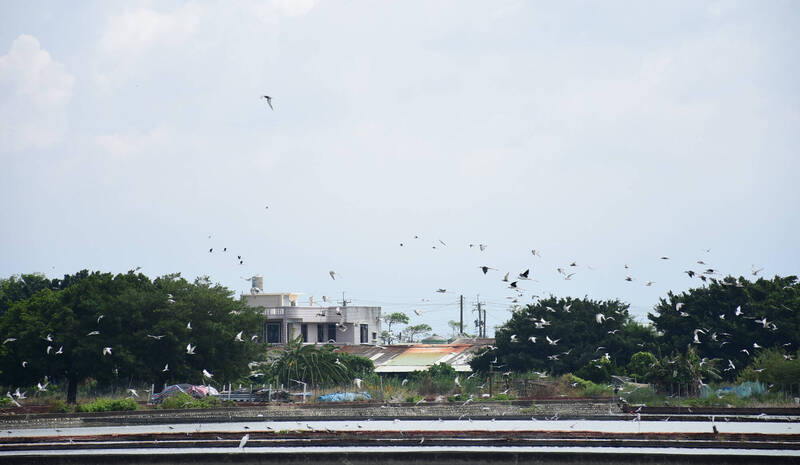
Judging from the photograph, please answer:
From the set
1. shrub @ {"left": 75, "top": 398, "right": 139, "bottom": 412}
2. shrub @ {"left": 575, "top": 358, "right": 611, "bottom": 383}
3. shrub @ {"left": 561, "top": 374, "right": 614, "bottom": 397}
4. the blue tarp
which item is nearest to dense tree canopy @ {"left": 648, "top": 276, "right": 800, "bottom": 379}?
shrub @ {"left": 575, "top": 358, "right": 611, "bottom": 383}

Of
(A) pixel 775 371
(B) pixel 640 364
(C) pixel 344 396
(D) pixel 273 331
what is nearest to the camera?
(A) pixel 775 371

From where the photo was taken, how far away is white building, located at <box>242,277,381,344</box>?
86.2 metres

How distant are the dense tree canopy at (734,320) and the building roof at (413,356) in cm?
1673

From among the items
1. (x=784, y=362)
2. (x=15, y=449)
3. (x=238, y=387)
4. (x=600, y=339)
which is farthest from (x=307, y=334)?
(x=15, y=449)

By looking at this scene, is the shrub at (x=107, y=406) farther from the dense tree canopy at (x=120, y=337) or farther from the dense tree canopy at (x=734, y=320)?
the dense tree canopy at (x=734, y=320)

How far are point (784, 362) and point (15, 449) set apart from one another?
35.7m

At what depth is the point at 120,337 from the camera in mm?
50500

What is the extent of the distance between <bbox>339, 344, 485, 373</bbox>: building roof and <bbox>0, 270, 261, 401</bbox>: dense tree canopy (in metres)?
19.3

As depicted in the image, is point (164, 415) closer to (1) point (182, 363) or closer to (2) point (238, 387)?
(1) point (182, 363)

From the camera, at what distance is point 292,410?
4134cm

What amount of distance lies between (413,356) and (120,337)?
32.9 metres

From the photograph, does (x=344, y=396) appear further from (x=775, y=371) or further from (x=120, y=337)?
(x=775, y=371)

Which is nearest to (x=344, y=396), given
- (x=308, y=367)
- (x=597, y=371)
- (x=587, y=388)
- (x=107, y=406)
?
(x=308, y=367)

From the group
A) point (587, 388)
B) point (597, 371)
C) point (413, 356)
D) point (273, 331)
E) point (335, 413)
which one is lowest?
point (335, 413)
